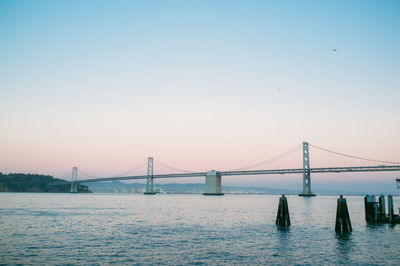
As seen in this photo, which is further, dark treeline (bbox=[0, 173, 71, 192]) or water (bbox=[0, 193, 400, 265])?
dark treeline (bbox=[0, 173, 71, 192])

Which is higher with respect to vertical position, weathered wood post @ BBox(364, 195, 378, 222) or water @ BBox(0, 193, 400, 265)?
weathered wood post @ BBox(364, 195, 378, 222)

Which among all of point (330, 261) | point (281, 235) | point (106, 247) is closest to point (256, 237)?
point (281, 235)

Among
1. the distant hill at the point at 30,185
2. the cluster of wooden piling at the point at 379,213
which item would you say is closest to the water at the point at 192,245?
the cluster of wooden piling at the point at 379,213

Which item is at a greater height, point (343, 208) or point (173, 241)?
point (343, 208)

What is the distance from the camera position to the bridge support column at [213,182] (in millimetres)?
117312

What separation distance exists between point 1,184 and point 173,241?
165627 millimetres

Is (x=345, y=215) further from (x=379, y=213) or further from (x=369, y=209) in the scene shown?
(x=379, y=213)

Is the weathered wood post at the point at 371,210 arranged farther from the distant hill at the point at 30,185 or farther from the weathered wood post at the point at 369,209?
the distant hill at the point at 30,185

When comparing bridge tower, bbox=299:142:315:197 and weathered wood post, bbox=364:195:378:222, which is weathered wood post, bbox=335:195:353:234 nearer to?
weathered wood post, bbox=364:195:378:222

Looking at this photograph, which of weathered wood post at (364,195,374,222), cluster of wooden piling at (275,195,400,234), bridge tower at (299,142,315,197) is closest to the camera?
cluster of wooden piling at (275,195,400,234)

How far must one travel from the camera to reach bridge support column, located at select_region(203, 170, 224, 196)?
117 m

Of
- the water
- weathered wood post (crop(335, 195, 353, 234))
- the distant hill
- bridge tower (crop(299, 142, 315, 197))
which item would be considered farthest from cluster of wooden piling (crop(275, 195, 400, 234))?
the distant hill

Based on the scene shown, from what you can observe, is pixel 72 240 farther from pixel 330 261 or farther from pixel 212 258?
pixel 330 261

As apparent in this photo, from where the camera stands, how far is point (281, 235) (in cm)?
2277
